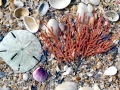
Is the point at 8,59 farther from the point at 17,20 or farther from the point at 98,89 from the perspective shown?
the point at 98,89

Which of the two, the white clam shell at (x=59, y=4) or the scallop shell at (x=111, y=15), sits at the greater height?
the white clam shell at (x=59, y=4)

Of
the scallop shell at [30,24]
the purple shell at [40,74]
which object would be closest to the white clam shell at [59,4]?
the scallop shell at [30,24]

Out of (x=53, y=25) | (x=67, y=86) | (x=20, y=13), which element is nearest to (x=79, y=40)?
(x=53, y=25)

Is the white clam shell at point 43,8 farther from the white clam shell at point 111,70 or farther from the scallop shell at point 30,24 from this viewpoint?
the white clam shell at point 111,70

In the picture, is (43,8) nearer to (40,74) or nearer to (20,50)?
(20,50)

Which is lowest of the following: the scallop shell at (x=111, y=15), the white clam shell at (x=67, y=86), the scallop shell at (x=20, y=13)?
the white clam shell at (x=67, y=86)

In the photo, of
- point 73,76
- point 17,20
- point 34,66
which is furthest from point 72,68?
point 17,20

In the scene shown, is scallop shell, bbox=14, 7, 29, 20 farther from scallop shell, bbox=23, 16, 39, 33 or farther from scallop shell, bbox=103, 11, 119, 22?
scallop shell, bbox=103, 11, 119, 22
